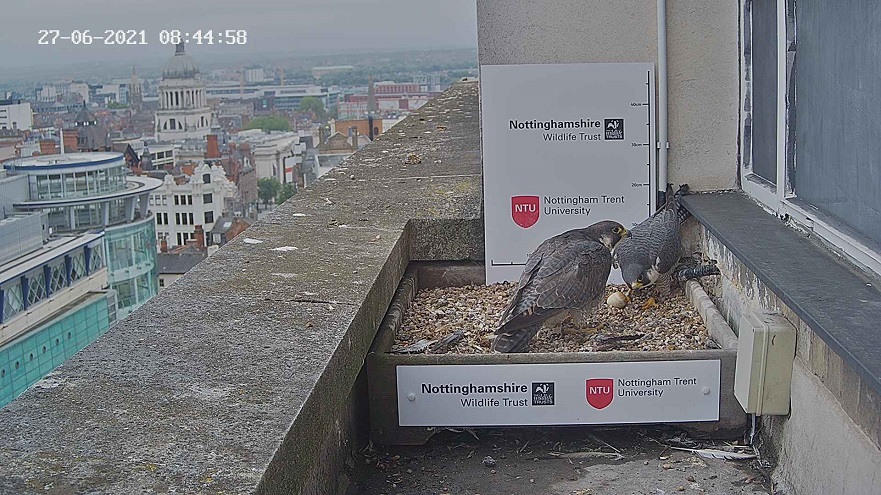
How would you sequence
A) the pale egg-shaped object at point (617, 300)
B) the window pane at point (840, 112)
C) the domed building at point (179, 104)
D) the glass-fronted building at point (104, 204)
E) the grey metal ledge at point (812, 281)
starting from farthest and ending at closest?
the domed building at point (179, 104)
the glass-fronted building at point (104, 204)
the pale egg-shaped object at point (617, 300)
the window pane at point (840, 112)
the grey metal ledge at point (812, 281)

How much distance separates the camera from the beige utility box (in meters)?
2.30

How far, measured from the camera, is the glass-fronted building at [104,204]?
18.0 feet

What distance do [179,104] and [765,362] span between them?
656cm

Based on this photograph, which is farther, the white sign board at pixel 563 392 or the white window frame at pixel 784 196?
the white sign board at pixel 563 392

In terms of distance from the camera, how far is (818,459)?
2121 millimetres

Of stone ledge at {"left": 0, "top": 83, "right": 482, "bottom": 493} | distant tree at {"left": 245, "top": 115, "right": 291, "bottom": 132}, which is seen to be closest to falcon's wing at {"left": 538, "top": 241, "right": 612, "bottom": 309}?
stone ledge at {"left": 0, "top": 83, "right": 482, "bottom": 493}

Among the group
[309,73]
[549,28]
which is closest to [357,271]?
[549,28]

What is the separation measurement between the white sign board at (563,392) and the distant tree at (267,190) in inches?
120

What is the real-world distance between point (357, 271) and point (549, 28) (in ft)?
4.01

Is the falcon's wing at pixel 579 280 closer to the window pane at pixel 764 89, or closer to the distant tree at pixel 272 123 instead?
the window pane at pixel 764 89

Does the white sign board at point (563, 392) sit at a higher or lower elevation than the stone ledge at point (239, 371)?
lower

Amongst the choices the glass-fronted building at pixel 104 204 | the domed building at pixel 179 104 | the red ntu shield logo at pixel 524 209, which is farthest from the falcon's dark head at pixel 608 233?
the domed building at pixel 179 104

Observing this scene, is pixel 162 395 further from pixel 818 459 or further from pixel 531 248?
pixel 531 248

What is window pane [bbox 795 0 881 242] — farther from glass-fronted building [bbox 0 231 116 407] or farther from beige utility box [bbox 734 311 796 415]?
glass-fronted building [bbox 0 231 116 407]
